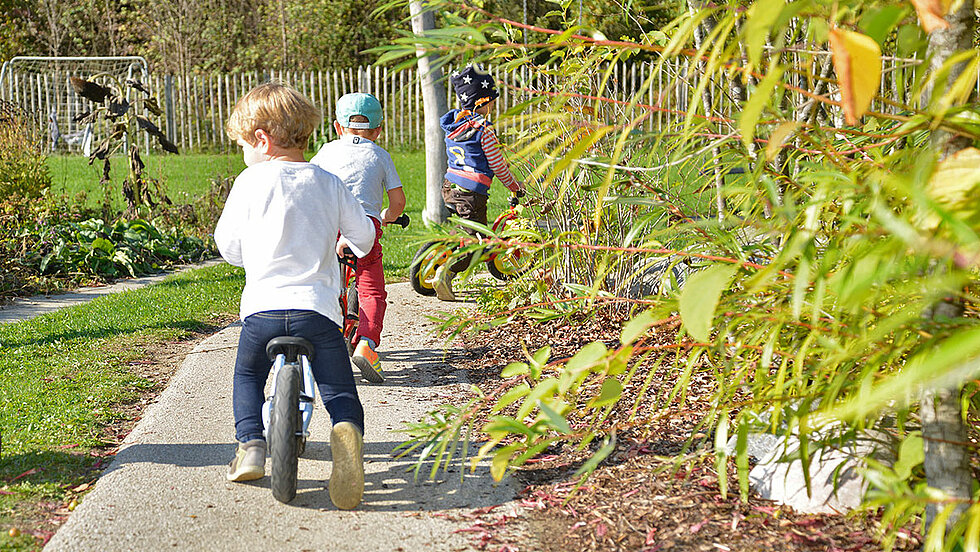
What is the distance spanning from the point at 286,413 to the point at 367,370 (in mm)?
1569

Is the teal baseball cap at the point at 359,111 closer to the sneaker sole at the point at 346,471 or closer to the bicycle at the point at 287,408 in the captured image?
the bicycle at the point at 287,408

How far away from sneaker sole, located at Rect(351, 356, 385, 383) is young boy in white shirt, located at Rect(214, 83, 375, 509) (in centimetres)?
123

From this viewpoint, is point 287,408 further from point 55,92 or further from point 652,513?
point 55,92

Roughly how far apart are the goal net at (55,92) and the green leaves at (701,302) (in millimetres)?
19536

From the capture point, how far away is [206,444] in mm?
3582

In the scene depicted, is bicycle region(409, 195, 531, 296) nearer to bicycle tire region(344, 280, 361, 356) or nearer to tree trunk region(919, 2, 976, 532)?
bicycle tire region(344, 280, 361, 356)

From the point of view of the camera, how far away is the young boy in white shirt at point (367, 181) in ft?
15.4

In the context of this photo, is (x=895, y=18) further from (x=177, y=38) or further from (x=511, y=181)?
(x=177, y=38)

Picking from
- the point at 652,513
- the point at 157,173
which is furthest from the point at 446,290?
the point at 157,173

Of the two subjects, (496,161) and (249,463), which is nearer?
(249,463)

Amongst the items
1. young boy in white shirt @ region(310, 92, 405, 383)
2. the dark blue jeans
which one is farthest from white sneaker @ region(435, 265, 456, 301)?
the dark blue jeans

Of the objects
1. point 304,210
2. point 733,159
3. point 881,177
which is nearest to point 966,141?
point 881,177

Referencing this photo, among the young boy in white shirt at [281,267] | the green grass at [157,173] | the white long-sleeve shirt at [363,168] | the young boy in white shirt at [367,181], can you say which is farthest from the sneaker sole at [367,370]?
the green grass at [157,173]

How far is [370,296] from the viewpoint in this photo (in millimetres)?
4711
